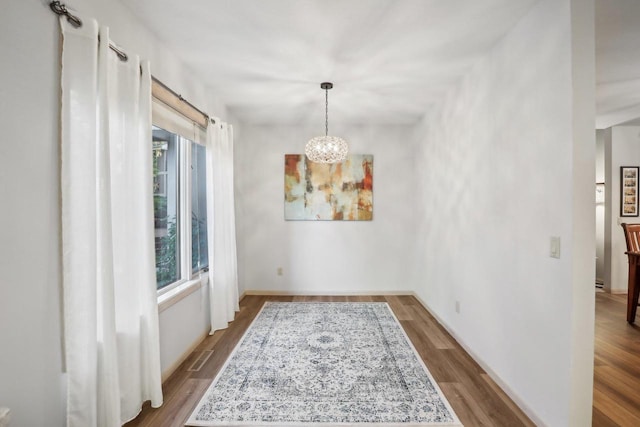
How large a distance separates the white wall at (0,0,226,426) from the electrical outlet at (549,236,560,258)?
8.09 feet

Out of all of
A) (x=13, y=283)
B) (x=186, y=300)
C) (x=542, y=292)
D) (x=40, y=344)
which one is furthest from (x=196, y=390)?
(x=542, y=292)

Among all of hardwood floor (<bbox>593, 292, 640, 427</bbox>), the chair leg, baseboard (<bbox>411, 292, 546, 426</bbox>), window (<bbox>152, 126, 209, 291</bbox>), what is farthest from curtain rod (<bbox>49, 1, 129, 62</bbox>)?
the chair leg

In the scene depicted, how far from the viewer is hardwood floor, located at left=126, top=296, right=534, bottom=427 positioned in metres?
1.93

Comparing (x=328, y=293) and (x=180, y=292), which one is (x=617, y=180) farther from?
(x=180, y=292)

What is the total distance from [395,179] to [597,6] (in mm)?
2913

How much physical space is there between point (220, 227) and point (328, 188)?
1.87 m

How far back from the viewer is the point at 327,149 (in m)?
3.30

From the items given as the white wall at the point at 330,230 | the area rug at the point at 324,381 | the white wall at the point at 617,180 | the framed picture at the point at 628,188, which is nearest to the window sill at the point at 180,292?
the area rug at the point at 324,381

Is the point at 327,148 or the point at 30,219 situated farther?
the point at 327,148

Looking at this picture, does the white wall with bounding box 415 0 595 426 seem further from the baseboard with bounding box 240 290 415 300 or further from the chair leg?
the chair leg

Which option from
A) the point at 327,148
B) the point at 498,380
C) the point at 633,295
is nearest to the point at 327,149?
the point at 327,148

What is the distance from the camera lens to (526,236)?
1.99m

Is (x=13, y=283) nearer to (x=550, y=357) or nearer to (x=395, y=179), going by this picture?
(x=550, y=357)

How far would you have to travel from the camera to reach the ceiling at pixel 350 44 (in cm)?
194
